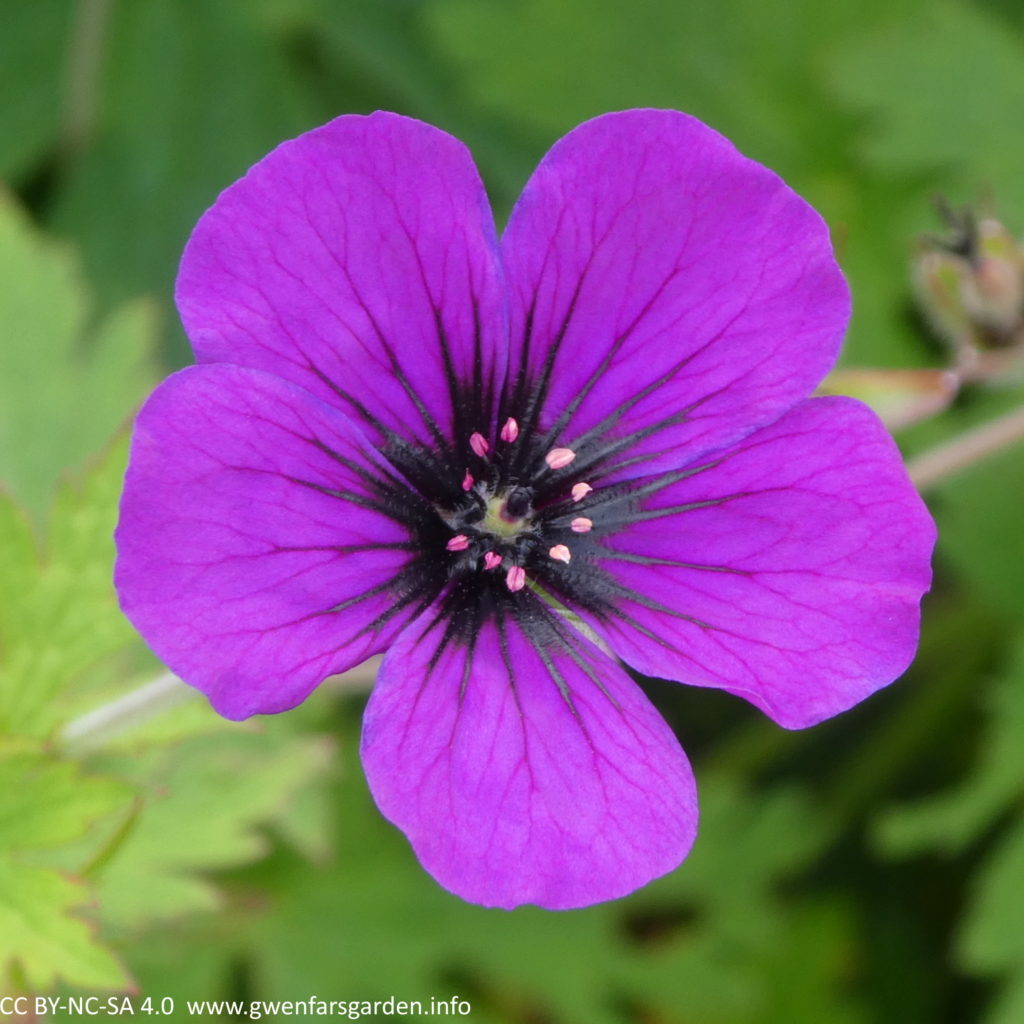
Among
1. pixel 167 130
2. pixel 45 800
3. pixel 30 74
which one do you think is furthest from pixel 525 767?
pixel 30 74

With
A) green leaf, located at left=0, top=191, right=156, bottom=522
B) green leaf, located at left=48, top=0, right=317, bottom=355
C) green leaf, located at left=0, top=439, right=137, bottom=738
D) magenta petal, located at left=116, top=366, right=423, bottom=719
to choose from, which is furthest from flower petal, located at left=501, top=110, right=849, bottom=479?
green leaf, located at left=48, top=0, right=317, bottom=355

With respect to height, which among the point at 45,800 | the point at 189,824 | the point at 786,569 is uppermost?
the point at 786,569

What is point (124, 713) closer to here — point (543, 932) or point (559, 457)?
point (559, 457)

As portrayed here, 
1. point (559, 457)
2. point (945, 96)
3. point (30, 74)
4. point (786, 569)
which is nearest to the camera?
point (786, 569)

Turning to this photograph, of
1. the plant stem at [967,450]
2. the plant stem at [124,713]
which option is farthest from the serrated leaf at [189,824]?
the plant stem at [967,450]

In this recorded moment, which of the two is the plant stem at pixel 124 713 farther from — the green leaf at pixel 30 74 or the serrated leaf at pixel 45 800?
the green leaf at pixel 30 74

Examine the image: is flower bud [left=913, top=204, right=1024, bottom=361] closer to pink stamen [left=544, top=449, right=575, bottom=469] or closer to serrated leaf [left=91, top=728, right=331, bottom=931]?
pink stamen [left=544, top=449, right=575, bottom=469]
